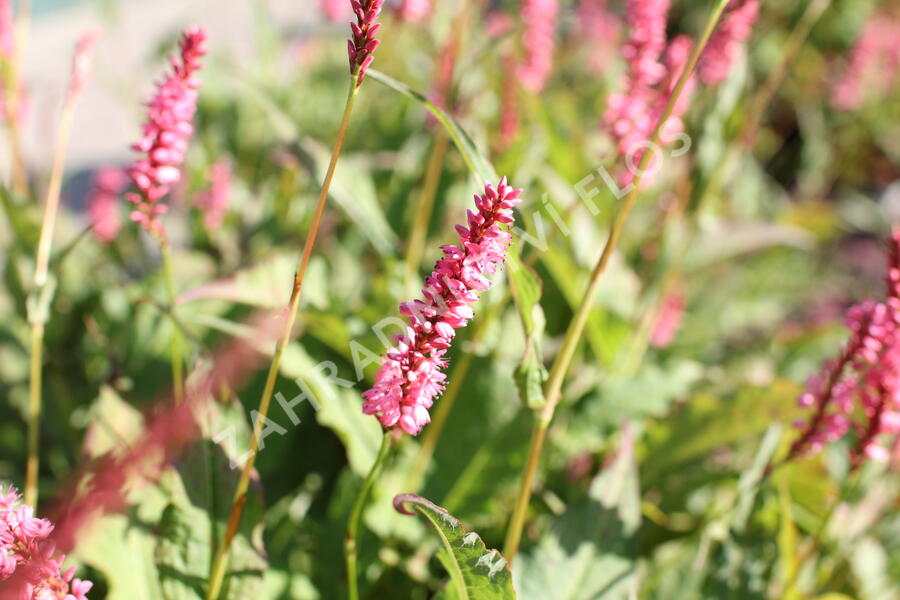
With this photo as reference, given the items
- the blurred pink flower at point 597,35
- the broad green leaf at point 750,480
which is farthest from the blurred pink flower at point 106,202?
the blurred pink flower at point 597,35

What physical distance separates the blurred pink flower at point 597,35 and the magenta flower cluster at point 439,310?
3.00 meters

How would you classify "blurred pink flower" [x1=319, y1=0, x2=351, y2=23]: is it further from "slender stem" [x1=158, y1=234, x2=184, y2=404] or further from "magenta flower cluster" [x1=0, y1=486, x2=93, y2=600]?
"magenta flower cluster" [x1=0, y1=486, x2=93, y2=600]

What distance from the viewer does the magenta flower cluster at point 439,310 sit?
638mm

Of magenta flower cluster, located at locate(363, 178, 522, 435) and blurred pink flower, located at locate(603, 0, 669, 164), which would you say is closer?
magenta flower cluster, located at locate(363, 178, 522, 435)

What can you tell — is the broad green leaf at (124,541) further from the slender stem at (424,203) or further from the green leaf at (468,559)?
the slender stem at (424,203)

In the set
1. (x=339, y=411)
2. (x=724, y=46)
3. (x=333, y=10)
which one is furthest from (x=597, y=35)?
(x=339, y=411)

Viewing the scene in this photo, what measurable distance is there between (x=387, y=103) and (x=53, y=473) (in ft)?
5.77

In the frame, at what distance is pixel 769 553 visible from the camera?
4.01 feet

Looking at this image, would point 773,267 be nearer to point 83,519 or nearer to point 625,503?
point 625,503

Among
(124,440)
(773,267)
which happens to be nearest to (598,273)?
(124,440)

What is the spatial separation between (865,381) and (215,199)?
1.36m

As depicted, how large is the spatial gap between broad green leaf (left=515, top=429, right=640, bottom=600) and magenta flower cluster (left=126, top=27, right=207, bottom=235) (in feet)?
2.20

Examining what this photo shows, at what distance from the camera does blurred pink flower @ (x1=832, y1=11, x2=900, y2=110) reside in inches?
143

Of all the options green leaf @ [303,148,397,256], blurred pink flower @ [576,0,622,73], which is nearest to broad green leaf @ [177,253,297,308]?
green leaf @ [303,148,397,256]
